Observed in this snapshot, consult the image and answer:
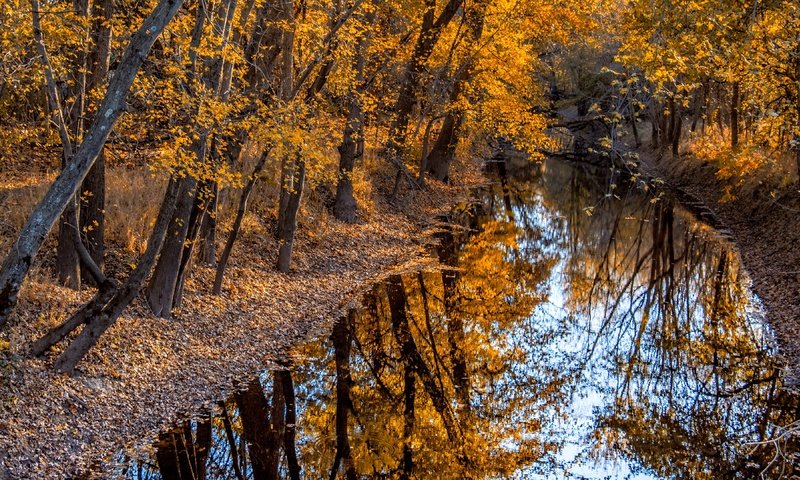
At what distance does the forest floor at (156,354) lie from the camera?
8.07 metres

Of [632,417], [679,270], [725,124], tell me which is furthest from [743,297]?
[725,124]

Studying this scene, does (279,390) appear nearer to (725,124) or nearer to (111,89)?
(111,89)

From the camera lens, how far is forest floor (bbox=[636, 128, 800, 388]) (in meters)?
14.0

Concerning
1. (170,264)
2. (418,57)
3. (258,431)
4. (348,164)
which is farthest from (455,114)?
(258,431)

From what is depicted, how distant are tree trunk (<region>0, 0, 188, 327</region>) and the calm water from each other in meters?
2.56

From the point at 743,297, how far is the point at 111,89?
15.0m

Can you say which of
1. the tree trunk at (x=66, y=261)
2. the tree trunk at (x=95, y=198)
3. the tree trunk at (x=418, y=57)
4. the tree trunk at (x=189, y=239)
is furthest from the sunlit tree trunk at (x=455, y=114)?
the tree trunk at (x=66, y=261)

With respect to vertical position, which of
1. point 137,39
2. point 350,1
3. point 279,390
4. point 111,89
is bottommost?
point 279,390

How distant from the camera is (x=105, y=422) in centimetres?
873

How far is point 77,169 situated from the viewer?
24.8ft

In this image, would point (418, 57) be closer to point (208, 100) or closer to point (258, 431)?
point (208, 100)

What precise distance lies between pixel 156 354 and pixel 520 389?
6.06m

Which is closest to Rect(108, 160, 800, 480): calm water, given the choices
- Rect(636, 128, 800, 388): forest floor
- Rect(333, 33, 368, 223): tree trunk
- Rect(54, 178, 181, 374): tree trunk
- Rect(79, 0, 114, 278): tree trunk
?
Rect(636, 128, 800, 388): forest floor

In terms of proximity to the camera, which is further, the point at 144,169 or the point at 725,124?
the point at 725,124
